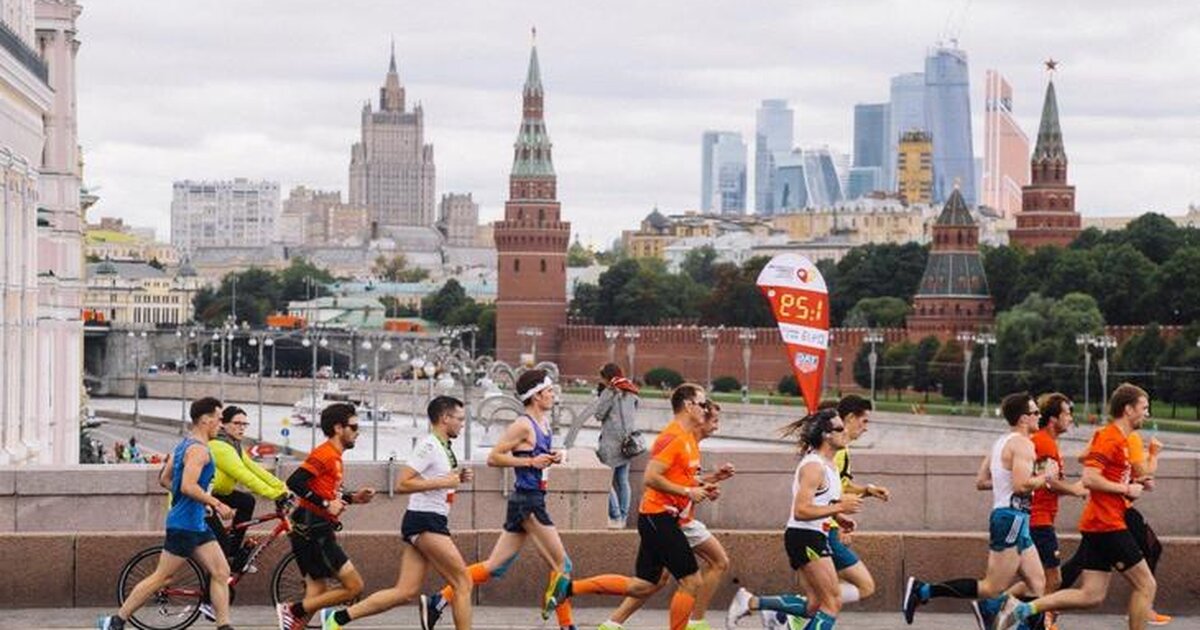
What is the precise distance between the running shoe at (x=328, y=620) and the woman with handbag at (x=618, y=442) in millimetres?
4546

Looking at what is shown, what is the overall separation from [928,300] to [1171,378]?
39.3 metres

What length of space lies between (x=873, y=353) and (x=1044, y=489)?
108792 millimetres

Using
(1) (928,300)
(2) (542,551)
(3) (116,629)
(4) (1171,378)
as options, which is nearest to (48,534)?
(3) (116,629)

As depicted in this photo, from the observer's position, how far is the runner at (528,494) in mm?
18266

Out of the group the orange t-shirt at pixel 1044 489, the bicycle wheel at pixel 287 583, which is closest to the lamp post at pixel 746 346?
the bicycle wheel at pixel 287 583

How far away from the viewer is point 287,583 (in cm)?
1978

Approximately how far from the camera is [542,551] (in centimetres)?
1855

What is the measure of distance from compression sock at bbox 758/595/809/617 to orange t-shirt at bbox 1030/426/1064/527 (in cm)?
170

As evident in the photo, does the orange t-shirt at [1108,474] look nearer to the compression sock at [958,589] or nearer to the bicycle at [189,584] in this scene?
the compression sock at [958,589]

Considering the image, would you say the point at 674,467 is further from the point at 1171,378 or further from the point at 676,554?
the point at 1171,378

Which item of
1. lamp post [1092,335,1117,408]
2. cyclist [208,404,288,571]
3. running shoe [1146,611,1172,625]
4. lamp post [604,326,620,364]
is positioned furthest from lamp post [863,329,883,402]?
cyclist [208,404,288,571]

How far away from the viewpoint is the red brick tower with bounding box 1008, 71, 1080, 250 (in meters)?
167

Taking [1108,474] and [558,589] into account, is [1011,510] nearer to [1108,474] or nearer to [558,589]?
[1108,474]

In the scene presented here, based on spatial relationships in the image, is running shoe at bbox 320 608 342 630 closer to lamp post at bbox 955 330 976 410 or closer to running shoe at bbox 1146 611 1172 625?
running shoe at bbox 1146 611 1172 625
